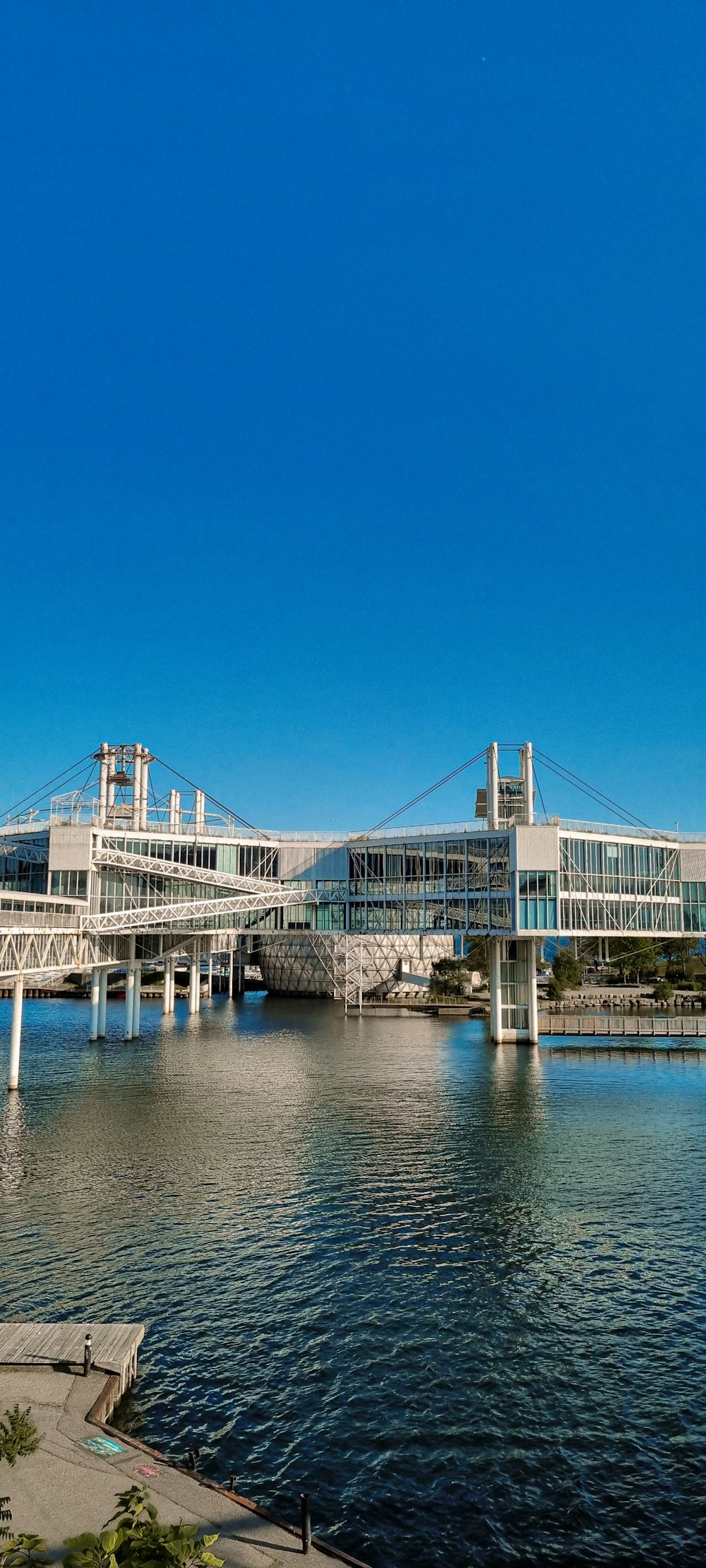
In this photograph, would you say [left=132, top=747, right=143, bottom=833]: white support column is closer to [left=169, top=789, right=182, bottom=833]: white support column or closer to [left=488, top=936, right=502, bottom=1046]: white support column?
[left=169, top=789, right=182, bottom=833]: white support column

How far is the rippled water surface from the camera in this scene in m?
18.8

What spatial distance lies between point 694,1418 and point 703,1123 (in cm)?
3484

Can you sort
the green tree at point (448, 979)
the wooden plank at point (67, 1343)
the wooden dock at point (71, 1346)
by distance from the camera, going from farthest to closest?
the green tree at point (448, 979), the wooden plank at point (67, 1343), the wooden dock at point (71, 1346)

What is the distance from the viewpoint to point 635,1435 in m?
20.7

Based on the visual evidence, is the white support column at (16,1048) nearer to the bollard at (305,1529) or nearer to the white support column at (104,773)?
the bollard at (305,1529)

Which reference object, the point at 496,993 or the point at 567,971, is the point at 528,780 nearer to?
the point at 496,993

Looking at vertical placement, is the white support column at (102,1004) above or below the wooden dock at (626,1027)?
above

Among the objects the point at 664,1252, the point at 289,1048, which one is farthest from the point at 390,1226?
the point at 289,1048

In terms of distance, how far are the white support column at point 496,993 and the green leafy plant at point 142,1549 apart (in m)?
85.7

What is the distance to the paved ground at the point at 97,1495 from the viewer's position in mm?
15211

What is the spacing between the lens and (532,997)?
319 ft

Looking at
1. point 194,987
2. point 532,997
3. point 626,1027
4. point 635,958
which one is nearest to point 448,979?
point 635,958

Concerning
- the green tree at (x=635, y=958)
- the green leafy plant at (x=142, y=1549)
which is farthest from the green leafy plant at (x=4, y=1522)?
the green tree at (x=635, y=958)

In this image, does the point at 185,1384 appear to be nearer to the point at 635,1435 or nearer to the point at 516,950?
the point at 635,1435
